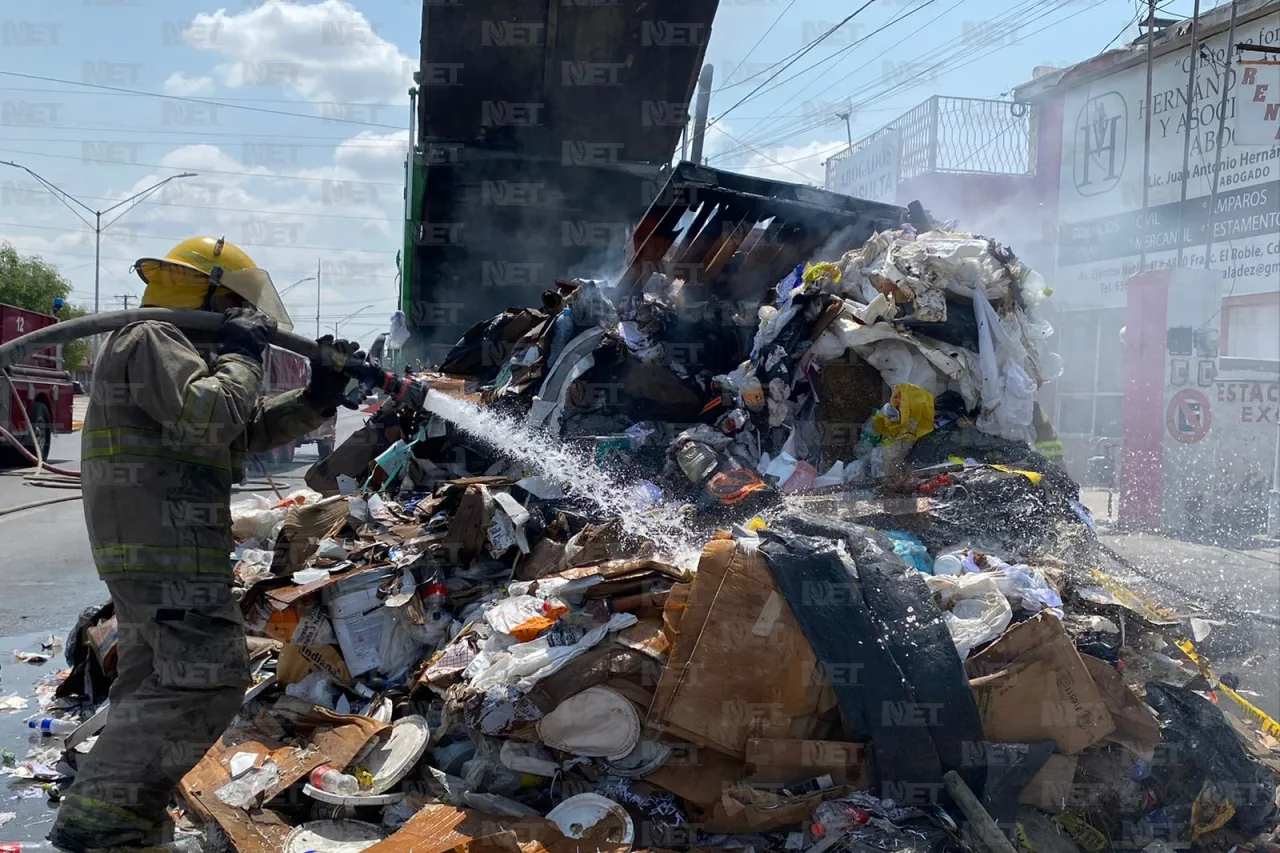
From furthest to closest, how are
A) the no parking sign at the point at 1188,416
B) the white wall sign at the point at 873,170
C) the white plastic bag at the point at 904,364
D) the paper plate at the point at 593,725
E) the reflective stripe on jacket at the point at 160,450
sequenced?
the white wall sign at the point at 873,170, the no parking sign at the point at 1188,416, the white plastic bag at the point at 904,364, the paper plate at the point at 593,725, the reflective stripe on jacket at the point at 160,450

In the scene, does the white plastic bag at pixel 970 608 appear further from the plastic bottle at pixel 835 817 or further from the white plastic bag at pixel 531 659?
the white plastic bag at pixel 531 659

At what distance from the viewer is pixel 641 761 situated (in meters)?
2.71

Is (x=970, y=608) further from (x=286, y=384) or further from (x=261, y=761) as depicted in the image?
(x=286, y=384)

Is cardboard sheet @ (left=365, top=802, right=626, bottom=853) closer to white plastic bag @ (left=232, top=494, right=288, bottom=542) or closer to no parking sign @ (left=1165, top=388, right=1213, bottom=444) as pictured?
white plastic bag @ (left=232, top=494, right=288, bottom=542)

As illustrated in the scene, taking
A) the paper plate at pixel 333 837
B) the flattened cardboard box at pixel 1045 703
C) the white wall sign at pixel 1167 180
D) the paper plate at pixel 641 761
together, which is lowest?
the paper plate at pixel 333 837

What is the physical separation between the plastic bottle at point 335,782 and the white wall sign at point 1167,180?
41.9 ft

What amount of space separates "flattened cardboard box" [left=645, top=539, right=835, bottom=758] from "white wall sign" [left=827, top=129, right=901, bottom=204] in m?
14.6

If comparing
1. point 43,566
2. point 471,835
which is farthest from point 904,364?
point 43,566

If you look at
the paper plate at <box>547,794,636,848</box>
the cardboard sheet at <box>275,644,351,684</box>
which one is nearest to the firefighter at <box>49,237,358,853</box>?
the cardboard sheet at <box>275,644,351,684</box>

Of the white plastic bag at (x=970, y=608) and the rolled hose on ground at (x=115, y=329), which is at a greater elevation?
the rolled hose on ground at (x=115, y=329)

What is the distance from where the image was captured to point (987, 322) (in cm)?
464

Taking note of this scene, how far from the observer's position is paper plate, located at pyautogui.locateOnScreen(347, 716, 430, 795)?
2.79 meters

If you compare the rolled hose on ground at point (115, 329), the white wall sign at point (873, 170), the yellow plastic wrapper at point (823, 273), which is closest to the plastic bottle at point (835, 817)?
the rolled hose on ground at point (115, 329)

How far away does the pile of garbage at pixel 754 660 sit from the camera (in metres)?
2.60
